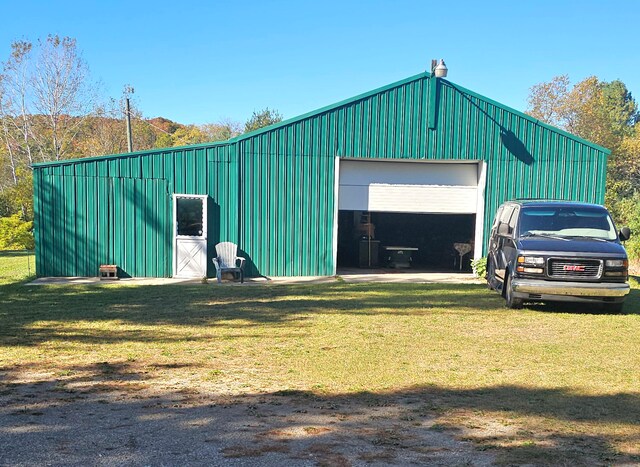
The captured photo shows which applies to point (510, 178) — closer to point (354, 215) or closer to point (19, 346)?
point (354, 215)

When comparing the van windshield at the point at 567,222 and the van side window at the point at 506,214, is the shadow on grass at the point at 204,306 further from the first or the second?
the van side window at the point at 506,214

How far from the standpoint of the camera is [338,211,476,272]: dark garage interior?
19672mm

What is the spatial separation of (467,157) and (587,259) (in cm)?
704

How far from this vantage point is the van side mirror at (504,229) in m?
10.8

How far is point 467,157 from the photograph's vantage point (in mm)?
15914

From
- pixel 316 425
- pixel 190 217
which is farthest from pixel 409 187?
pixel 316 425

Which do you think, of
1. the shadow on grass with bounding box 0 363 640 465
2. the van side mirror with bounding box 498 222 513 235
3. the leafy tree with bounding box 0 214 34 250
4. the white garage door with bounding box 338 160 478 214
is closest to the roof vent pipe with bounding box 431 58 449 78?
the white garage door with bounding box 338 160 478 214

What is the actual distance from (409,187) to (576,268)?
740 centimetres

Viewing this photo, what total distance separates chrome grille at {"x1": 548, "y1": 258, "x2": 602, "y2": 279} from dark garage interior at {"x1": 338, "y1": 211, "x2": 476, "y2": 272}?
925cm

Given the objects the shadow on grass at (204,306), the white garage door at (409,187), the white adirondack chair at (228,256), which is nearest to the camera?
the shadow on grass at (204,306)

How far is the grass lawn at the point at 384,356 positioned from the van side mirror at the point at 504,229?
4.66 ft

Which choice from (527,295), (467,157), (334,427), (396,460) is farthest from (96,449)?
(467,157)

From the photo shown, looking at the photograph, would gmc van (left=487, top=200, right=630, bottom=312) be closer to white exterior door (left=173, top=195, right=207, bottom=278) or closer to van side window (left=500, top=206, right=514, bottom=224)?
van side window (left=500, top=206, right=514, bottom=224)

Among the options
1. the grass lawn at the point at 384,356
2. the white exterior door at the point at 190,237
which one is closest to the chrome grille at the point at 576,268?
the grass lawn at the point at 384,356
